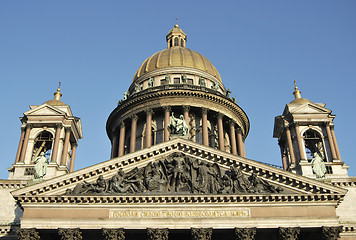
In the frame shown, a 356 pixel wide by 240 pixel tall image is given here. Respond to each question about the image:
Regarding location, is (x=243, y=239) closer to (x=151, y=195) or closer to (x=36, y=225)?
(x=151, y=195)

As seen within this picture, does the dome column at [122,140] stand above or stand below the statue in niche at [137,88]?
below

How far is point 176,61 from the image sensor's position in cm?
5009

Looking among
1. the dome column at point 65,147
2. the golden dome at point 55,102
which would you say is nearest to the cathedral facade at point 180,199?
the dome column at point 65,147

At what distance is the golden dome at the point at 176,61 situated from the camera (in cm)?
5003

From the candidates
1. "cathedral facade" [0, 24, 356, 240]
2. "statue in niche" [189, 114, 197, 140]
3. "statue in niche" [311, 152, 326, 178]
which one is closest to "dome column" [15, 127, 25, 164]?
"cathedral facade" [0, 24, 356, 240]

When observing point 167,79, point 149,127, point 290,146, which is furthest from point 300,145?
point 167,79

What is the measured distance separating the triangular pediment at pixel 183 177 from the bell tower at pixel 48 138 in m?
7.85

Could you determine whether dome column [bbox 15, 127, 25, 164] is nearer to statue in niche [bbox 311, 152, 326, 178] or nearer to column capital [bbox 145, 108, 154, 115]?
column capital [bbox 145, 108, 154, 115]

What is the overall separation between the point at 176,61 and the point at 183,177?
83.8 ft

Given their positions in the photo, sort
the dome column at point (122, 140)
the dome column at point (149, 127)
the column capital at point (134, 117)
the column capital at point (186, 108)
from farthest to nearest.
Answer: the column capital at point (134, 117), the column capital at point (186, 108), the dome column at point (122, 140), the dome column at point (149, 127)

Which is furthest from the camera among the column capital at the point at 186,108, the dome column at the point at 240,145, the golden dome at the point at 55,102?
the dome column at the point at 240,145

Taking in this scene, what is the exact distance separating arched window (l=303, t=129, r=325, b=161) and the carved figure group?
37.9 feet

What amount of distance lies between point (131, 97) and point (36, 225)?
22.9 m

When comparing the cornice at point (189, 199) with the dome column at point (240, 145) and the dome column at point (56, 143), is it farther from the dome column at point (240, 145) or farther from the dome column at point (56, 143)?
the dome column at point (240, 145)
